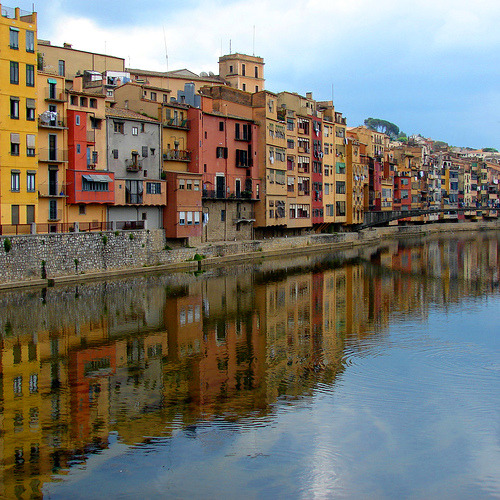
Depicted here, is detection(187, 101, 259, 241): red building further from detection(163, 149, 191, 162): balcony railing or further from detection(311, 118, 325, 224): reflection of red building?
detection(311, 118, 325, 224): reflection of red building

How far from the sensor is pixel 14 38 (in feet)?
116

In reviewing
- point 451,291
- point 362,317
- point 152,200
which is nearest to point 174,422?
point 362,317

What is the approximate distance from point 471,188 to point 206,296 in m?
106

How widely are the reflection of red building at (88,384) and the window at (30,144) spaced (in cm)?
1757

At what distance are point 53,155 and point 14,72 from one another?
5.39m

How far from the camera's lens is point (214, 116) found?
170ft


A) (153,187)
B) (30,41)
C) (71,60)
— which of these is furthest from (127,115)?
(71,60)

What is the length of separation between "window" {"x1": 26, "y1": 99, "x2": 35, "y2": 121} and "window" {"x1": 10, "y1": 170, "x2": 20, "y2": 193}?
3203 millimetres

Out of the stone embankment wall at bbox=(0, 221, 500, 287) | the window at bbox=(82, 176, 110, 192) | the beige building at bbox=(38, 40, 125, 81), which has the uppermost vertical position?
the beige building at bbox=(38, 40, 125, 81)

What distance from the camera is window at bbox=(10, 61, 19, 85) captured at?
35219mm

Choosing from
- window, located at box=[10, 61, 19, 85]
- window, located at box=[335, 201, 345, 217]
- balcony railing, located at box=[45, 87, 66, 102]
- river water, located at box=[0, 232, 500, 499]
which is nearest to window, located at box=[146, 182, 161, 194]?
balcony railing, located at box=[45, 87, 66, 102]

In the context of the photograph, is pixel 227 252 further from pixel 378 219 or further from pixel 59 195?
pixel 378 219

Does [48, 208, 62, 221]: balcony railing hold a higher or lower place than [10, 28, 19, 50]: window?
lower

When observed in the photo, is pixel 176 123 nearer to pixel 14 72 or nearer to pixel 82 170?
pixel 82 170
